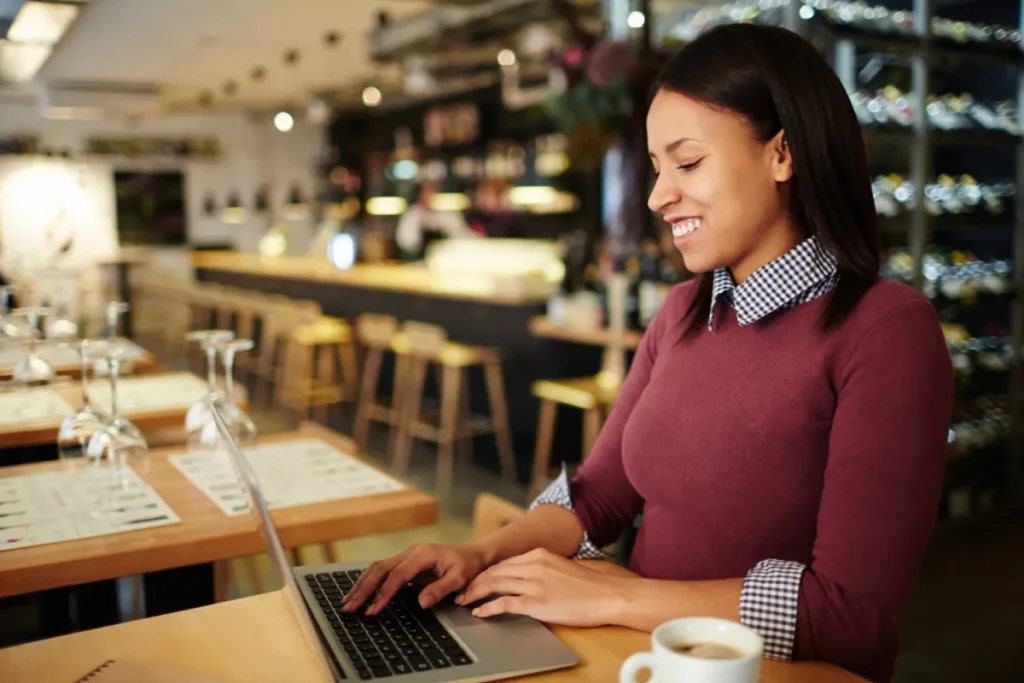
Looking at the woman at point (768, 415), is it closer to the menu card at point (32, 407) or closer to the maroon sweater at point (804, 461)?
the maroon sweater at point (804, 461)

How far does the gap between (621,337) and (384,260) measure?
20.3 feet

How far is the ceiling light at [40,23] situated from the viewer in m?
2.64

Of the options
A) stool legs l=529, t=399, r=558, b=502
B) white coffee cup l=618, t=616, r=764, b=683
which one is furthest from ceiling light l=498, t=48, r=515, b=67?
white coffee cup l=618, t=616, r=764, b=683

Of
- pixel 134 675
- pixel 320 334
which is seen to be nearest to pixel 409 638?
pixel 134 675

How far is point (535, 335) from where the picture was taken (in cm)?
562

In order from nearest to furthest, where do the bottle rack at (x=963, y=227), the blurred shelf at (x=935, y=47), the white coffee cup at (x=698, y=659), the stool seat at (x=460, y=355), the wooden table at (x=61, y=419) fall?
the white coffee cup at (x=698, y=659)
the wooden table at (x=61, y=419)
the blurred shelf at (x=935, y=47)
the bottle rack at (x=963, y=227)
the stool seat at (x=460, y=355)

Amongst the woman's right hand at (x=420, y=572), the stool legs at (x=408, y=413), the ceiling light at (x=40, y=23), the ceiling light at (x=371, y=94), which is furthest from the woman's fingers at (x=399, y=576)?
the ceiling light at (x=371, y=94)

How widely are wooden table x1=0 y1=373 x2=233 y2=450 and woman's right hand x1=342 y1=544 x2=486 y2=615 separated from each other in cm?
128

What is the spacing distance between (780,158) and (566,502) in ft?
2.17

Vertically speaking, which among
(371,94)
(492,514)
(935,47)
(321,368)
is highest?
(371,94)

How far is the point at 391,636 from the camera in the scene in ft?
3.80

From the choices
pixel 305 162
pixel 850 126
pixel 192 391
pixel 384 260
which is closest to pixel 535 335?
pixel 192 391

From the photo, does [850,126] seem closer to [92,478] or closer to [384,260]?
[92,478]

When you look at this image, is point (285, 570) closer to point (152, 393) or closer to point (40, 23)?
point (152, 393)
